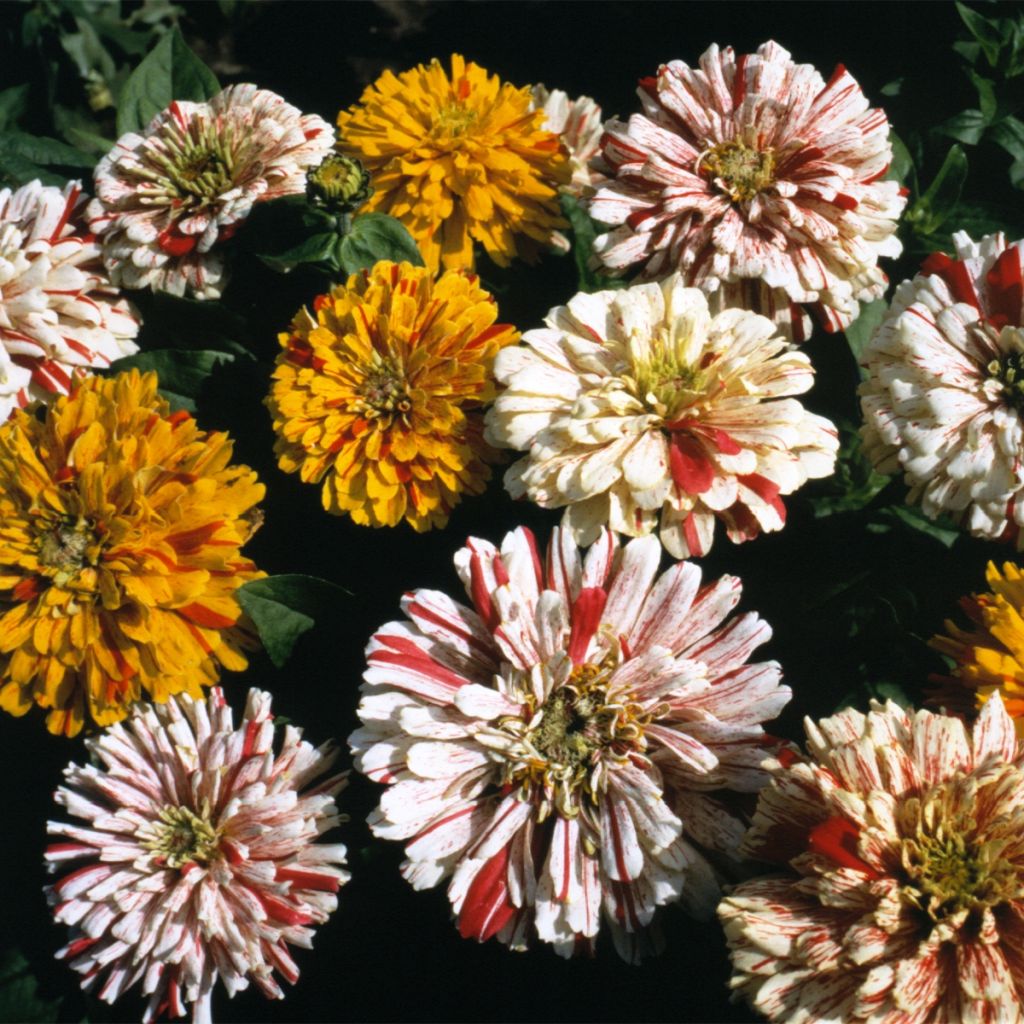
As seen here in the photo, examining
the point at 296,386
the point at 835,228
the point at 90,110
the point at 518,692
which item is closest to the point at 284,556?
the point at 296,386

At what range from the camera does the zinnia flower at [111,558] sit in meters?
1.18

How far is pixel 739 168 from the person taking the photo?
1268 mm

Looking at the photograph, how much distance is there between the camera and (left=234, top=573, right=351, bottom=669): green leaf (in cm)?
121

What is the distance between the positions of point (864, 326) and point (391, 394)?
67 centimetres

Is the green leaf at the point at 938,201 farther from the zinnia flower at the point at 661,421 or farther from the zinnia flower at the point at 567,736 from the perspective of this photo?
the zinnia flower at the point at 567,736

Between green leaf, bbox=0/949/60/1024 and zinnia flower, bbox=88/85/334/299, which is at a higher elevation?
zinnia flower, bbox=88/85/334/299

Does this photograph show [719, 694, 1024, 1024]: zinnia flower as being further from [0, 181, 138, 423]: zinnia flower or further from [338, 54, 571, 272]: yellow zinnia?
[0, 181, 138, 423]: zinnia flower

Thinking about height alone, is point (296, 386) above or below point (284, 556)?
above

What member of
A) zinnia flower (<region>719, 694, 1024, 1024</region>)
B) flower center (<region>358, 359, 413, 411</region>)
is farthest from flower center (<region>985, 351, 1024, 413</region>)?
flower center (<region>358, 359, 413, 411</region>)

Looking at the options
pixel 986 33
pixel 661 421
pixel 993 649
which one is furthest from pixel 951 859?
pixel 986 33

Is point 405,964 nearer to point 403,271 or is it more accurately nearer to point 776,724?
point 776,724

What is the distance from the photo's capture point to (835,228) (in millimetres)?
1210

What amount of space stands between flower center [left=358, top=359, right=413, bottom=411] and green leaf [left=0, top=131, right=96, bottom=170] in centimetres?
87

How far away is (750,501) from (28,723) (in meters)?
1.08
